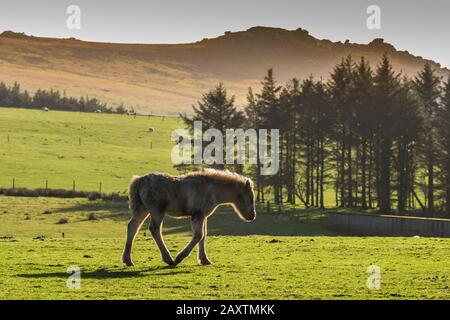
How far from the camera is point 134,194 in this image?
2259 cm

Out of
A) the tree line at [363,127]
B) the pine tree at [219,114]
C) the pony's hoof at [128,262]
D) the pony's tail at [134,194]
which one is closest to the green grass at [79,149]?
the pine tree at [219,114]

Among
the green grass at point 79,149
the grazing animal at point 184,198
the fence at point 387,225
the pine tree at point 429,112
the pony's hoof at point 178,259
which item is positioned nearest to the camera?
the grazing animal at point 184,198

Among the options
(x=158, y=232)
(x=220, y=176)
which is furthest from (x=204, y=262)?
(x=220, y=176)

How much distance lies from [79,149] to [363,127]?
44018mm

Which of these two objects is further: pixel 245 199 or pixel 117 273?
pixel 245 199

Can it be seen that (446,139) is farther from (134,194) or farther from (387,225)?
(134,194)

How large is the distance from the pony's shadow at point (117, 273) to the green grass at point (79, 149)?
60657mm

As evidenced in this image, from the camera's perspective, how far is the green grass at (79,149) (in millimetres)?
88312

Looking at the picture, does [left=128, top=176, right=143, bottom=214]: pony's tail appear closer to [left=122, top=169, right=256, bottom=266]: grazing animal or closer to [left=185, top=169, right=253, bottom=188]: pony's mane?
[left=122, top=169, right=256, bottom=266]: grazing animal

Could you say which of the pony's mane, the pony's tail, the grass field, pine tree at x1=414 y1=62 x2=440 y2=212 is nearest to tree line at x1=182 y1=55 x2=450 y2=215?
pine tree at x1=414 y1=62 x2=440 y2=212

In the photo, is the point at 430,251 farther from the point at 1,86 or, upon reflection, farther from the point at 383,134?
the point at 1,86

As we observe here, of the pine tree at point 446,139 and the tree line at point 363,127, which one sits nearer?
the pine tree at point 446,139

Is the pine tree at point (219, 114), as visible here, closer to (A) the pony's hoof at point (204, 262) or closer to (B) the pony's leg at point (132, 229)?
(A) the pony's hoof at point (204, 262)
